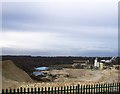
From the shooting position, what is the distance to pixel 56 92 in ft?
43.5

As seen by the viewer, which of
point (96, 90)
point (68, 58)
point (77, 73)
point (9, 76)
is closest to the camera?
point (96, 90)

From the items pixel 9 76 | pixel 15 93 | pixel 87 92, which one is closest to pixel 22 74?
pixel 9 76

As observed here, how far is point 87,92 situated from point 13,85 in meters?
13.3

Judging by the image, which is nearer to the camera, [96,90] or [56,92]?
[56,92]

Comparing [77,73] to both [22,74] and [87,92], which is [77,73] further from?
[87,92]

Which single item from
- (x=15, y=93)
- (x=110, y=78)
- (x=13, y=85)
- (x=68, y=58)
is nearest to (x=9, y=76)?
(x=13, y=85)

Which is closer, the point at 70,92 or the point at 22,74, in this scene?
the point at 70,92

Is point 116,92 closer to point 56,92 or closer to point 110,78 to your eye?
point 56,92

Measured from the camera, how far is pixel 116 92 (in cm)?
1565

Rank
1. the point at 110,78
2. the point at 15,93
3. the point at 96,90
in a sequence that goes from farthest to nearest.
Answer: the point at 110,78
the point at 96,90
the point at 15,93

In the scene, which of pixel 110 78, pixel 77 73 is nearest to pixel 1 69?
pixel 110 78

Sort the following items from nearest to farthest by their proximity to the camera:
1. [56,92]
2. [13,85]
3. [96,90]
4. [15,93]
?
[15,93] < [56,92] < [96,90] < [13,85]

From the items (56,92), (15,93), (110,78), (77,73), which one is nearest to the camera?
(15,93)

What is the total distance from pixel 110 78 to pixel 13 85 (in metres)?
14.4
